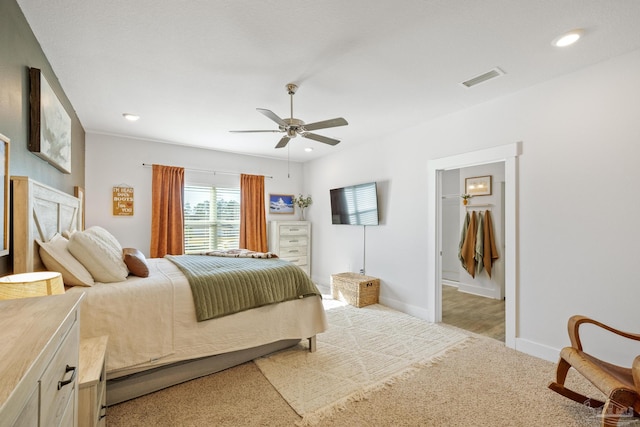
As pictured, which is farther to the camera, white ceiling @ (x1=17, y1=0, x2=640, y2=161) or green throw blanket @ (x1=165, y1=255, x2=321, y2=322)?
green throw blanket @ (x1=165, y1=255, x2=321, y2=322)

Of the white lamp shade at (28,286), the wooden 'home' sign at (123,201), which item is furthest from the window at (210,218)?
the white lamp shade at (28,286)

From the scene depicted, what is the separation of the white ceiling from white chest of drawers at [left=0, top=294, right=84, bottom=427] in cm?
171

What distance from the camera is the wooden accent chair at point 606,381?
151cm

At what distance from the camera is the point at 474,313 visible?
402 cm

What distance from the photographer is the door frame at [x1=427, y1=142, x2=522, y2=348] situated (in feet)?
9.36

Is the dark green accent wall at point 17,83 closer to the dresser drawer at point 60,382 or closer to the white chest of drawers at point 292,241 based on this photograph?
the dresser drawer at point 60,382

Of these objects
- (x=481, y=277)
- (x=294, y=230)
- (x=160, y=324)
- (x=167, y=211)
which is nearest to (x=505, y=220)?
(x=481, y=277)

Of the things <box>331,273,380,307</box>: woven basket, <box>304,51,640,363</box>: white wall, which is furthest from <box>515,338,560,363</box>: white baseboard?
<box>331,273,380,307</box>: woven basket

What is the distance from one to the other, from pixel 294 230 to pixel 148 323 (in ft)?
12.2

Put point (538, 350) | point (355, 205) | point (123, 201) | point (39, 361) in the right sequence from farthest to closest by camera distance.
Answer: point (355, 205) < point (123, 201) < point (538, 350) < point (39, 361)

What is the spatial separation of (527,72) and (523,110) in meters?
0.43

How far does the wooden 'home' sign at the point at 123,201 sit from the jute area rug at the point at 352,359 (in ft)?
10.5

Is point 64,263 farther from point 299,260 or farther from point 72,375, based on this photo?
point 299,260

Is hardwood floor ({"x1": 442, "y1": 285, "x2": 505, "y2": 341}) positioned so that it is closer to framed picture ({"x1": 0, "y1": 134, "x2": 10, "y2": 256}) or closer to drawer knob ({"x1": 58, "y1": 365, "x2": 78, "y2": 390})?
drawer knob ({"x1": 58, "y1": 365, "x2": 78, "y2": 390})
